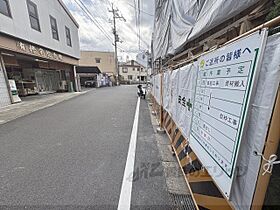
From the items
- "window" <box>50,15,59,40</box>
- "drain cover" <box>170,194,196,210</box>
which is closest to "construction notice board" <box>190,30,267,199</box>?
"drain cover" <box>170,194,196,210</box>

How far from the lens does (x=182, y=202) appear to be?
6.42ft

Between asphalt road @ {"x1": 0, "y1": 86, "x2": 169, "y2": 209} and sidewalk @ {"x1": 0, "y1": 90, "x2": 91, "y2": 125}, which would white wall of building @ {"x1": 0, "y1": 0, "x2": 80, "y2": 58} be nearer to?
sidewalk @ {"x1": 0, "y1": 90, "x2": 91, "y2": 125}

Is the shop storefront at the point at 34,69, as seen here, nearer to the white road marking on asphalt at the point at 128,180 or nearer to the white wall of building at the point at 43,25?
the white wall of building at the point at 43,25

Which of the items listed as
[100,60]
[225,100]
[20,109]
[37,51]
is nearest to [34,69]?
[37,51]

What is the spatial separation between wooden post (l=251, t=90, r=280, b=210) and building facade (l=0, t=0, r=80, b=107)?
993cm

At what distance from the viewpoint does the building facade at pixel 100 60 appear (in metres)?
36.2

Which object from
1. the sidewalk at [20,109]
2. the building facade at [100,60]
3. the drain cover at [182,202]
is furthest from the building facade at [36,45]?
the building facade at [100,60]

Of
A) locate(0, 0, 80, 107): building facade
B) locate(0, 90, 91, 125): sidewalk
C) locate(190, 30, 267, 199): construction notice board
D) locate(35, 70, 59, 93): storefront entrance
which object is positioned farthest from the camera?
locate(35, 70, 59, 93): storefront entrance

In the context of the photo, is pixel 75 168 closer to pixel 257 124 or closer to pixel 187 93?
pixel 187 93

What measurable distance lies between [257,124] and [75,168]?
9.43 feet

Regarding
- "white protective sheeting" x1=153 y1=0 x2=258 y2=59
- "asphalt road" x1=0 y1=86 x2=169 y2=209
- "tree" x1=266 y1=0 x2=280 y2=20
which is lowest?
"asphalt road" x1=0 y1=86 x2=169 y2=209

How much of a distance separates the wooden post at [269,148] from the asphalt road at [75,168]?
124 centimetres

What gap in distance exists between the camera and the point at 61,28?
41.7 feet

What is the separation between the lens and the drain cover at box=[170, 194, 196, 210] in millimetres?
1881
